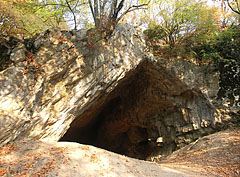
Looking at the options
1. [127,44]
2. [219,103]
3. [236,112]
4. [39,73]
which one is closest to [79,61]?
[39,73]

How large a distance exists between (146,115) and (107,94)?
15.1ft

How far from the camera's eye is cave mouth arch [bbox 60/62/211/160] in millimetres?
11117

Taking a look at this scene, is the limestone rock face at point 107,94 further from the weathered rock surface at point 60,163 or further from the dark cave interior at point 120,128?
the weathered rock surface at point 60,163

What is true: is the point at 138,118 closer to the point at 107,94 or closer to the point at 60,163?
the point at 107,94

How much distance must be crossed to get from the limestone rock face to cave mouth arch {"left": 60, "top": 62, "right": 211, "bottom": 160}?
0.06 meters

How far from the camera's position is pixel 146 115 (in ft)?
42.2

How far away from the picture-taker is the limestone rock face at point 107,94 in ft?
19.4

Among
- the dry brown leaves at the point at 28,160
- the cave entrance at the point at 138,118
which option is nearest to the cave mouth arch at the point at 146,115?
the cave entrance at the point at 138,118

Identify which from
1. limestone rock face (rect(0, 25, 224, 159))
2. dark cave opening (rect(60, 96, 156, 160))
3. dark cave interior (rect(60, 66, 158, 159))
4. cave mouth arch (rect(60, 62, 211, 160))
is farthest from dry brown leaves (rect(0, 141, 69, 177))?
dark cave opening (rect(60, 96, 156, 160))

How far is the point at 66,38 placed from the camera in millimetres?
7312

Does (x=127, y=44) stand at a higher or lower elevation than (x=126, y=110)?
higher

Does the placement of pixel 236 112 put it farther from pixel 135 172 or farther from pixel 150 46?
pixel 135 172

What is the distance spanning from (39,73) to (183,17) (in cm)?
922

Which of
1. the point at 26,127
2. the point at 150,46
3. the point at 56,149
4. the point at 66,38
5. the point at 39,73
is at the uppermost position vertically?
the point at 150,46
